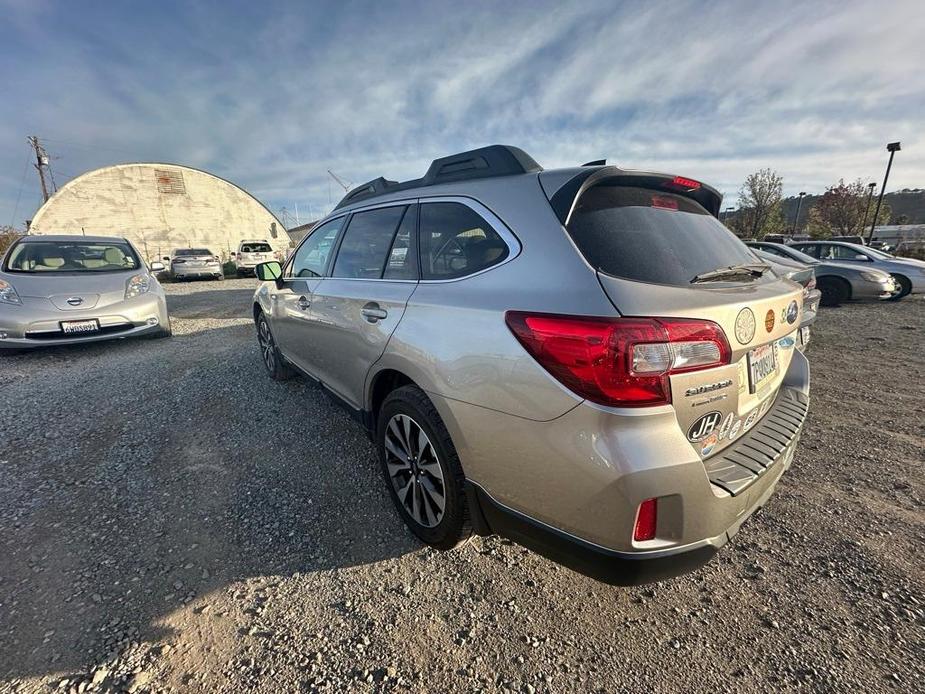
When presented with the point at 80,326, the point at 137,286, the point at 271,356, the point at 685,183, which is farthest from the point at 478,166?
the point at 137,286

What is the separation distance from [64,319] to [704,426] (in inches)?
263

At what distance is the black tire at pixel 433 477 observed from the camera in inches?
72.8

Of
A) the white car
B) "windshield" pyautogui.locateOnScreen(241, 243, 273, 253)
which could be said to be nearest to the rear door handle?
the white car

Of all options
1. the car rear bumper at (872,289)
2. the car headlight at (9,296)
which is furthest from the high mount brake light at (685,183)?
the car rear bumper at (872,289)

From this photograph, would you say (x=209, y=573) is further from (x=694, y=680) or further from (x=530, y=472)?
(x=694, y=680)

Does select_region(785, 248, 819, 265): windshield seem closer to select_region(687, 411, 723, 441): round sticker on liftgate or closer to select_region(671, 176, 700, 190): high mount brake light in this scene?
select_region(671, 176, 700, 190): high mount brake light

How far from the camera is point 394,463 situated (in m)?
2.27

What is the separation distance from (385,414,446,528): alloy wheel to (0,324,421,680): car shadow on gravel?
0.24m

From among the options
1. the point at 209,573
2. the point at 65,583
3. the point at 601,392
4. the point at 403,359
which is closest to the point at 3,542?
the point at 65,583

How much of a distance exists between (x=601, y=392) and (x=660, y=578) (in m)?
0.68

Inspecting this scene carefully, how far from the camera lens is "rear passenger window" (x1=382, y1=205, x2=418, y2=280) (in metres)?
2.23

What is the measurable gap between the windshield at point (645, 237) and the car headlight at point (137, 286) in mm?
6401

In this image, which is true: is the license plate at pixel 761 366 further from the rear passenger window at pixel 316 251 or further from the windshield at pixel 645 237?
the rear passenger window at pixel 316 251

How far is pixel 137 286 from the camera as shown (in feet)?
19.1
